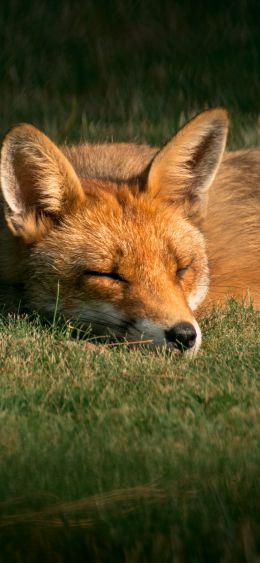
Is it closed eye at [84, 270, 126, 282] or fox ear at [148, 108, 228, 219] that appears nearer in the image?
closed eye at [84, 270, 126, 282]

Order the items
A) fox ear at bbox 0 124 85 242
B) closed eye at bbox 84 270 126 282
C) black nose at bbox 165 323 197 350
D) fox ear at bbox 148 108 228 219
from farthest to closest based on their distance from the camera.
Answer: fox ear at bbox 148 108 228 219, fox ear at bbox 0 124 85 242, closed eye at bbox 84 270 126 282, black nose at bbox 165 323 197 350

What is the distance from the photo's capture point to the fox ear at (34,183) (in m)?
4.59

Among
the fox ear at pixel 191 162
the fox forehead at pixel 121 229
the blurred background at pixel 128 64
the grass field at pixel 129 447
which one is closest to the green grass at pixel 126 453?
the grass field at pixel 129 447

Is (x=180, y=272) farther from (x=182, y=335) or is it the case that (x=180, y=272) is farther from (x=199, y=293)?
(x=182, y=335)

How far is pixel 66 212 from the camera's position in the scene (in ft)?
15.6

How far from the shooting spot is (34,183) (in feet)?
15.6

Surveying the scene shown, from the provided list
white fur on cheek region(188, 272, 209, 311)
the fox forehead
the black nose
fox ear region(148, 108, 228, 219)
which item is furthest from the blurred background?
the black nose

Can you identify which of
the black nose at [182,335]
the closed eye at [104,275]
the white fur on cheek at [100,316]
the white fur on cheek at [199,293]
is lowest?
the white fur on cheek at [199,293]

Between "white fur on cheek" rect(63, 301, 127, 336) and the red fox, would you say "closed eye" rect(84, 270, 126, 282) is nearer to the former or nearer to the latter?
the red fox

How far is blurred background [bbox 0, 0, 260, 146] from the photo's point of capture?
8586 millimetres

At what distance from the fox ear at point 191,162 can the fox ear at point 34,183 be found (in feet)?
1.53

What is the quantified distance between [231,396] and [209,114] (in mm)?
1929

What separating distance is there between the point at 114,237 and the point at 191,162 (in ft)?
2.86

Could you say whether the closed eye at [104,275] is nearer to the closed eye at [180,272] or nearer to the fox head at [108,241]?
the fox head at [108,241]
